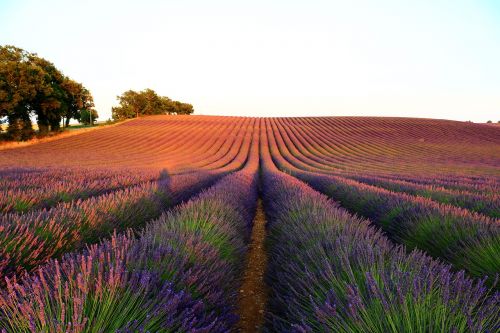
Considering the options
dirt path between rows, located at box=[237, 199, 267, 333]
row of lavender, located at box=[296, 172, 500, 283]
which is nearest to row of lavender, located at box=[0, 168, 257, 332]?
dirt path between rows, located at box=[237, 199, 267, 333]

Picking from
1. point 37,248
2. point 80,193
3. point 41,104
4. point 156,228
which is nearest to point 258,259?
point 156,228

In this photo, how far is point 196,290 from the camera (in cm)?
179

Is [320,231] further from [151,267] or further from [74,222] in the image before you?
[74,222]

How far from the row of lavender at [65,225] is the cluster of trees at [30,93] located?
92.1 feet


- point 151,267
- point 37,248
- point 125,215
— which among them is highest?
point 151,267

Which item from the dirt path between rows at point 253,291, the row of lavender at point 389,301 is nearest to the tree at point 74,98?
the dirt path between rows at point 253,291

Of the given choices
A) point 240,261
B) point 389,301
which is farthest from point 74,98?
point 389,301

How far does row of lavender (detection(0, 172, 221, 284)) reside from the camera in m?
2.26

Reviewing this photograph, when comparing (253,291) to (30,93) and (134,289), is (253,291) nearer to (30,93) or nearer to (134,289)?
(134,289)

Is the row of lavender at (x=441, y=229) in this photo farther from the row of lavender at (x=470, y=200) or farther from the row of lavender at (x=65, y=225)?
the row of lavender at (x=65, y=225)

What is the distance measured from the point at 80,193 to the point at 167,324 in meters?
4.73

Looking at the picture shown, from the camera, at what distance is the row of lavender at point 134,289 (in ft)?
3.92

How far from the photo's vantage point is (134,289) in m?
1.45

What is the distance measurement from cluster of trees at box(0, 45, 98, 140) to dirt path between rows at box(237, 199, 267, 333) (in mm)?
29307
